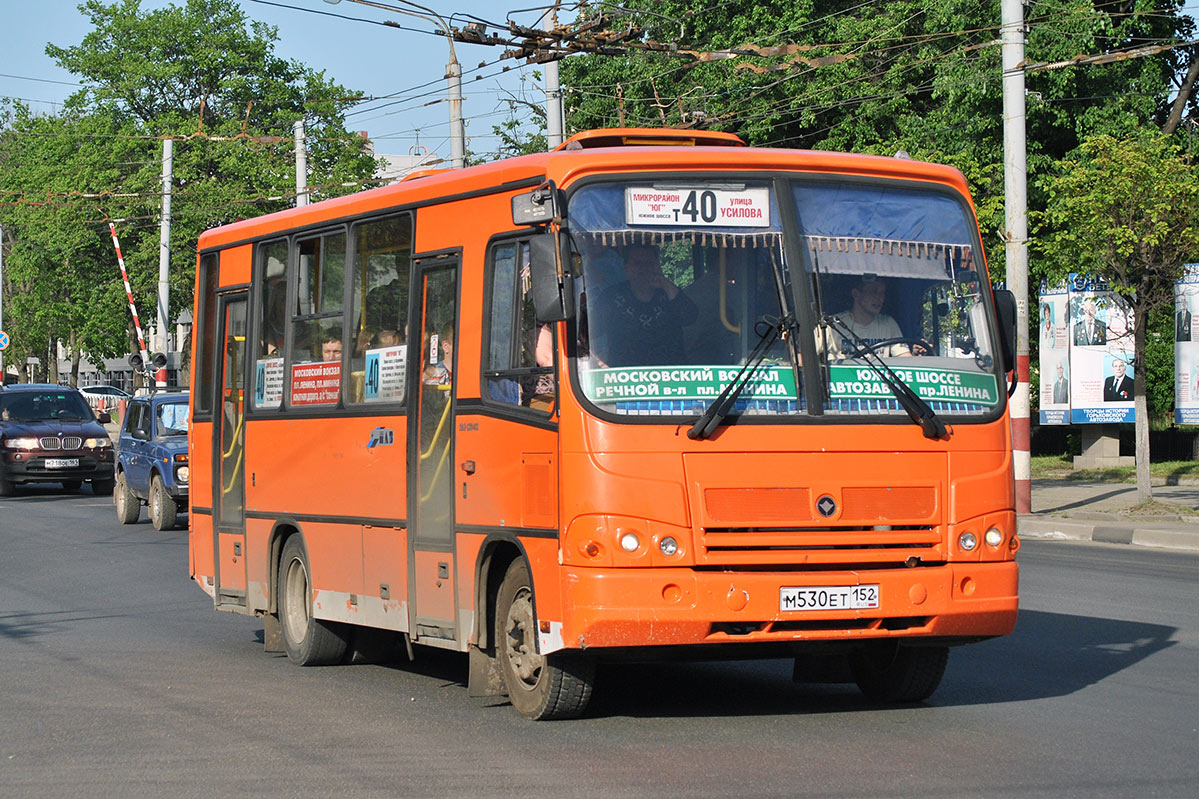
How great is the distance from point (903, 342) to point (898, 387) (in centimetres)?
25

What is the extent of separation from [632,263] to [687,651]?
1.82 m

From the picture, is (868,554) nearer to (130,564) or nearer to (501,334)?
(501,334)

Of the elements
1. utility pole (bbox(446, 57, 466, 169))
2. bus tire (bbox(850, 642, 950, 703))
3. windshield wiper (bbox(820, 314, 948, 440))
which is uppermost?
utility pole (bbox(446, 57, 466, 169))

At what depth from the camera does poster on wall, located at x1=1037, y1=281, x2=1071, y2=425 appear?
30.7 meters

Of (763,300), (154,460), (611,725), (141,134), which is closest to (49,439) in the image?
(154,460)

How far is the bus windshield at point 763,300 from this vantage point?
8.05 metres

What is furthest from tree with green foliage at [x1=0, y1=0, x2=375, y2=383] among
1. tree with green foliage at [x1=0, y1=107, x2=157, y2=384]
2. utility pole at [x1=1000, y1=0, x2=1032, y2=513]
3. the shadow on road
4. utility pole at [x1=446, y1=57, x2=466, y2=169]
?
the shadow on road

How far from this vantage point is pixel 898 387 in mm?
8359

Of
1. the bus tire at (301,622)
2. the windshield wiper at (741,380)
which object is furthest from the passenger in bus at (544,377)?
the bus tire at (301,622)

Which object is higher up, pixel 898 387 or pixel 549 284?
pixel 549 284

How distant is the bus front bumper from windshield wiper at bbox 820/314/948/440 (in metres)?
0.66

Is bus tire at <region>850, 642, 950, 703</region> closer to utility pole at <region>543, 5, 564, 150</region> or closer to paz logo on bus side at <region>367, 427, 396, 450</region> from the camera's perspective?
paz logo on bus side at <region>367, 427, 396, 450</region>

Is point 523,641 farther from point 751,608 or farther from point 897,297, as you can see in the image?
point 897,297

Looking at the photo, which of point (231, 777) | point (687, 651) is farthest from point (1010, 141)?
point (231, 777)
